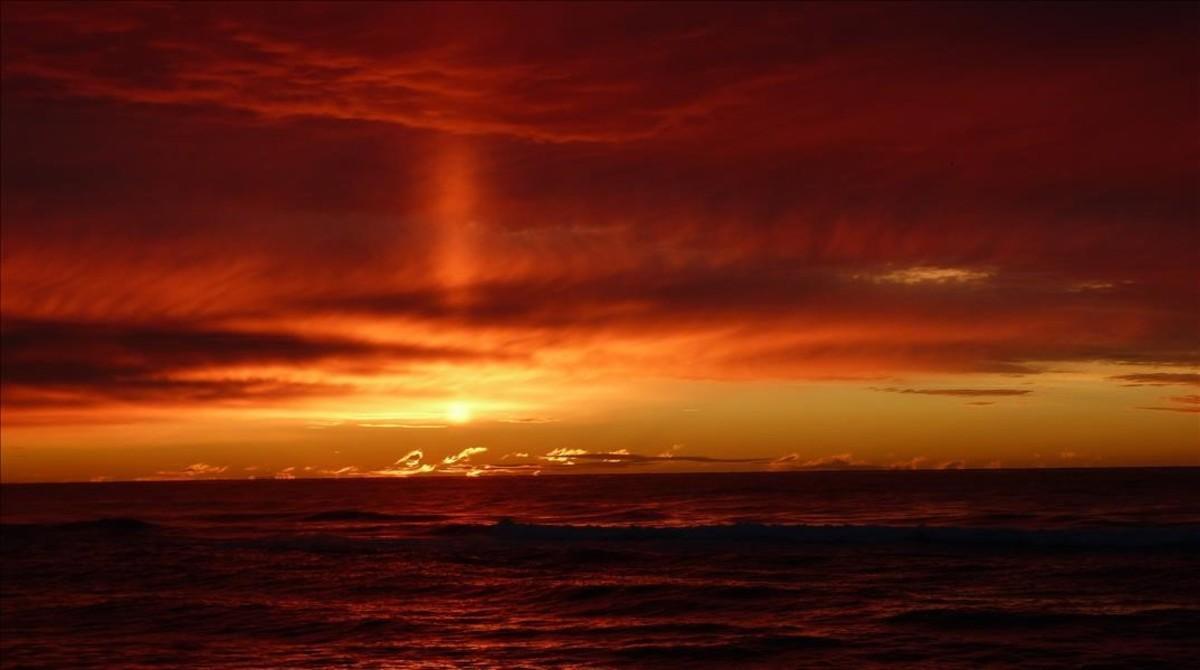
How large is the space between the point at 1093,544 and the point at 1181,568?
5409 mm

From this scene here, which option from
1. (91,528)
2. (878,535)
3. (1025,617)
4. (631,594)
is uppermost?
(91,528)

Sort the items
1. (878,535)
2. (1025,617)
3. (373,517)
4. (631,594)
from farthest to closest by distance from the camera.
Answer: (373,517) < (878,535) < (631,594) < (1025,617)

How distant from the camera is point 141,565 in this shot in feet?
95.0

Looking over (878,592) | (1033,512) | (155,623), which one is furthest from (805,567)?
(1033,512)

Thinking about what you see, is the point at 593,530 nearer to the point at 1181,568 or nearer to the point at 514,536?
the point at 514,536

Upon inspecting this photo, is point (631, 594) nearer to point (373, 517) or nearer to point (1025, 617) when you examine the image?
point (1025, 617)

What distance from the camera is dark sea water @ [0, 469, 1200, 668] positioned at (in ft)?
53.6

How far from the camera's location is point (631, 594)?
74.0 ft

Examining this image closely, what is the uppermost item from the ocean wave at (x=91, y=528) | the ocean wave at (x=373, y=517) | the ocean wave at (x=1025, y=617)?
the ocean wave at (x=91, y=528)

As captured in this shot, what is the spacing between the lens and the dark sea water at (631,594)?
16.3 meters

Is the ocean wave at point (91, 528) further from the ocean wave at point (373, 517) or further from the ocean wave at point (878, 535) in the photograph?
the ocean wave at point (878, 535)

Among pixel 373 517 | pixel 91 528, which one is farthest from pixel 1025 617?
pixel 91 528

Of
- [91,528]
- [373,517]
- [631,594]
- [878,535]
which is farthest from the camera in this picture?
[373,517]

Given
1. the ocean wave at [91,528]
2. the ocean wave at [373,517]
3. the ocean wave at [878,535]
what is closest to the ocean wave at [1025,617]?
the ocean wave at [878,535]
